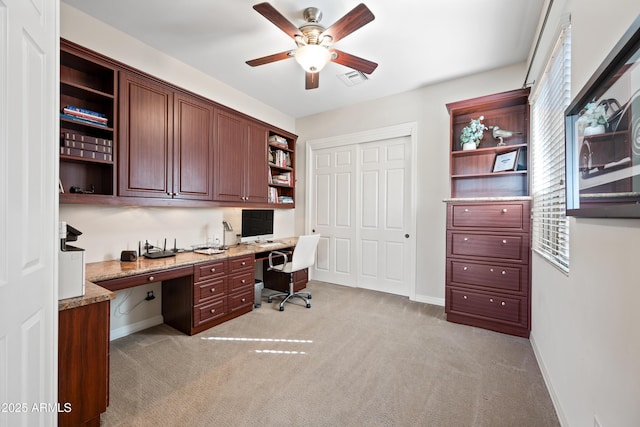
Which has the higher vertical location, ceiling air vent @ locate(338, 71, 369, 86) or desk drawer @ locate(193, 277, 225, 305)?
ceiling air vent @ locate(338, 71, 369, 86)

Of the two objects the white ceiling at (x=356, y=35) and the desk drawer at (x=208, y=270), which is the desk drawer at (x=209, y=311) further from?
the white ceiling at (x=356, y=35)

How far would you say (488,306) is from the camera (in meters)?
2.80

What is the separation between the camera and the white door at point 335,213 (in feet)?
14.3

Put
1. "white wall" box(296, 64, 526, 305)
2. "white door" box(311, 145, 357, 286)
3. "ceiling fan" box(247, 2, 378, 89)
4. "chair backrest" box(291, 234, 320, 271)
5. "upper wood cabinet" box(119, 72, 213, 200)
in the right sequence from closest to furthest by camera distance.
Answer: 1. "ceiling fan" box(247, 2, 378, 89)
2. "upper wood cabinet" box(119, 72, 213, 200)
3. "chair backrest" box(291, 234, 320, 271)
4. "white wall" box(296, 64, 526, 305)
5. "white door" box(311, 145, 357, 286)

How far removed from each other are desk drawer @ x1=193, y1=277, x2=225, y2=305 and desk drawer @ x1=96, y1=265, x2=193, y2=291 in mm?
179

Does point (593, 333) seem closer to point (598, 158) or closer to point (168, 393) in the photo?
point (598, 158)

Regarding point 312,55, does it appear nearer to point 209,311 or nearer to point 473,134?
point 473,134

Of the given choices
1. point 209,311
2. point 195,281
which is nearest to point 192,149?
point 195,281

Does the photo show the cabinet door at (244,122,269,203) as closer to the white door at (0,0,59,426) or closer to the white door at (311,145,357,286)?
the white door at (311,145,357,286)

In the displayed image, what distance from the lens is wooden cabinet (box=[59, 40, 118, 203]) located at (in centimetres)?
208

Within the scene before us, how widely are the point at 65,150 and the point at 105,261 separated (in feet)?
3.31

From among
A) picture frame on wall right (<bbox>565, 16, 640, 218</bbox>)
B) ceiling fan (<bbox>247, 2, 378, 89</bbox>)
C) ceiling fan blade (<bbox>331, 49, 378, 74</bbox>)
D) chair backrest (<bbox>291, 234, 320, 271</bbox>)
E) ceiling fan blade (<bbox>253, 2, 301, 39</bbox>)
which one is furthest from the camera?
chair backrest (<bbox>291, 234, 320, 271</bbox>)

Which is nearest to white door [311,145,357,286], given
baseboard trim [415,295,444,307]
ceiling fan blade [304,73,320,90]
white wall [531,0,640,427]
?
baseboard trim [415,295,444,307]

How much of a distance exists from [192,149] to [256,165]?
3.10 feet
